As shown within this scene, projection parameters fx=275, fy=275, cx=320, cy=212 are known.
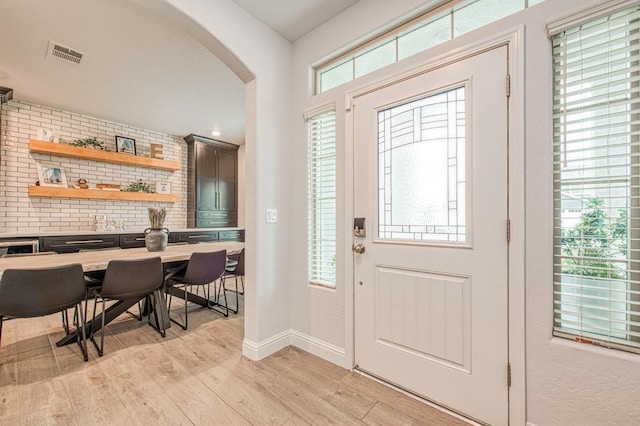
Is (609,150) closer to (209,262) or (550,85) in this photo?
(550,85)

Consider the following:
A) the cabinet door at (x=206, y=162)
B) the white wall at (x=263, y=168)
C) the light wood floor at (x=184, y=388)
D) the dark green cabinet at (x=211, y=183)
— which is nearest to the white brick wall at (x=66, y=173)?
the dark green cabinet at (x=211, y=183)

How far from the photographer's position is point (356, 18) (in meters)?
2.01

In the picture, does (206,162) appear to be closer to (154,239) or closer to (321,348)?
(154,239)

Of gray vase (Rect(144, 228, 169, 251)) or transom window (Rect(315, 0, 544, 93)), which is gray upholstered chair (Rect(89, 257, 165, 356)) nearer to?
gray vase (Rect(144, 228, 169, 251))

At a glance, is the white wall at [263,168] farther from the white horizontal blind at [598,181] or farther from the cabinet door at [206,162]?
the cabinet door at [206,162]

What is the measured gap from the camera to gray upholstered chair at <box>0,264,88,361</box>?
1804mm

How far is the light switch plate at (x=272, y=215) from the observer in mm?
2240

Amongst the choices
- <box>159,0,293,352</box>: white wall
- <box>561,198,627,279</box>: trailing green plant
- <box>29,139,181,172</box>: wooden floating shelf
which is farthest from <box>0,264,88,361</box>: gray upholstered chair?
<box>561,198,627,279</box>: trailing green plant

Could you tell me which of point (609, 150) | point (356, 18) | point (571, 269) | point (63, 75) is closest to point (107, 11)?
point (63, 75)

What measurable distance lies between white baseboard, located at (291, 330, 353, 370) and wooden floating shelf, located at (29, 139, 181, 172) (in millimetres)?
4144

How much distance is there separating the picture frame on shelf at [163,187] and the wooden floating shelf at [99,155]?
0.27 m

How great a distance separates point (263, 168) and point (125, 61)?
2086 mm

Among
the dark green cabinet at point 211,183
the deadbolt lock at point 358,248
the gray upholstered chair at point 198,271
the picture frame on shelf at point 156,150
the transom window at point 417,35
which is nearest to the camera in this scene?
the transom window at point 417,35

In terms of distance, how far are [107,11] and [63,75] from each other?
1571 mm
